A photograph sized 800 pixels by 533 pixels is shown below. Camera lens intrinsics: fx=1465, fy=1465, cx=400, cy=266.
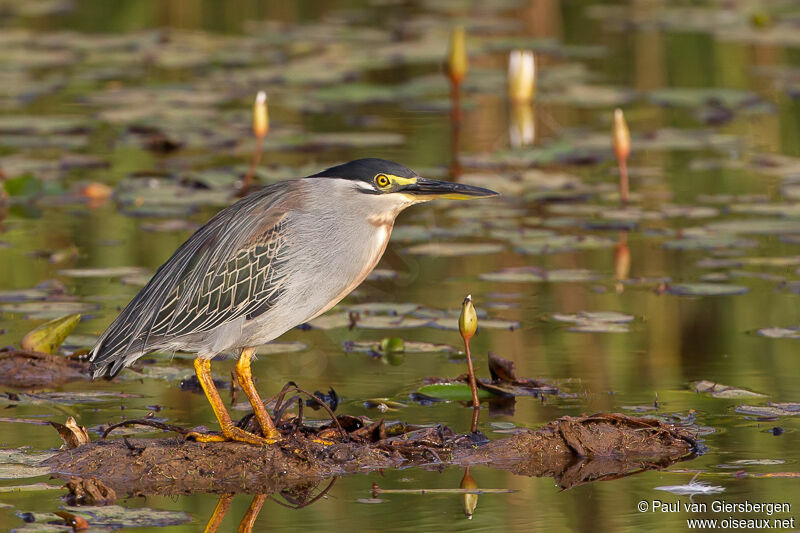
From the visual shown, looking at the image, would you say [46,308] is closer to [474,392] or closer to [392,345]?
[392,345]

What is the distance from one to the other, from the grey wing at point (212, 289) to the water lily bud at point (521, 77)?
687 cm

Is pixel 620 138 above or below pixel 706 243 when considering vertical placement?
above

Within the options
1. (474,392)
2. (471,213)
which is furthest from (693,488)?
(471,213)

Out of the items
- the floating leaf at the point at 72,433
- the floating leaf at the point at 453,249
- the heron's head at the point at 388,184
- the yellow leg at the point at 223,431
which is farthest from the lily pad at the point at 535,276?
the floating leaf at the point at 72,433

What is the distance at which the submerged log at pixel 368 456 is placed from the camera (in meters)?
5.23

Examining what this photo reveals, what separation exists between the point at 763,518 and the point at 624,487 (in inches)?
21.5

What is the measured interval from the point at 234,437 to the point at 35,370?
1505mm

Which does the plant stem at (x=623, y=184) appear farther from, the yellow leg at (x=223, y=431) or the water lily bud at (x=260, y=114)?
the yellow leg at (x=223, y=431)

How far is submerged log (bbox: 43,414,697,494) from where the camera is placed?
5.23 metres

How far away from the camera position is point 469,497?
4.97 m

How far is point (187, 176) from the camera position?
10383 millimetres

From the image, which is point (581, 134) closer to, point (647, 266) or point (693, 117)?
point (693, 117)

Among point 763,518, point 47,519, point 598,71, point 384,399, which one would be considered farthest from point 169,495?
point 598,71

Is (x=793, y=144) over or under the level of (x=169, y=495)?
over
